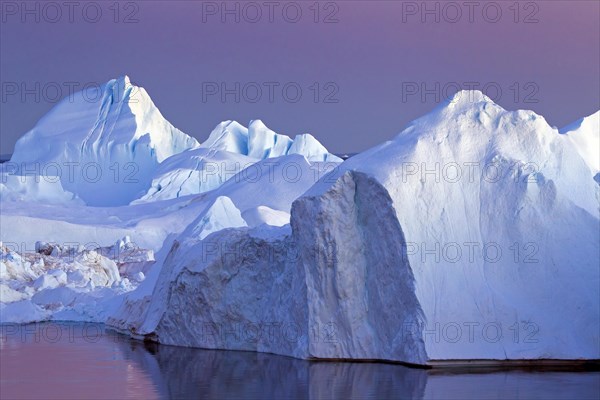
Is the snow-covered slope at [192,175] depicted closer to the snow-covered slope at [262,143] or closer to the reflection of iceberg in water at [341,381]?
the snow-covered slope at [262,143]

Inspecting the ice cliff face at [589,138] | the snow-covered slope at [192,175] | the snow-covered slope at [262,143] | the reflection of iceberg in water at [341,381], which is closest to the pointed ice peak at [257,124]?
the snow-covered slope at [262,143]

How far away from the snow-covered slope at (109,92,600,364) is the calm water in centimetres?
58

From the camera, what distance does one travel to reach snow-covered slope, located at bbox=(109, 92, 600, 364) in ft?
52.0

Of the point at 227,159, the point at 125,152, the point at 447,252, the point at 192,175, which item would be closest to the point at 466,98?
the point at 447,252

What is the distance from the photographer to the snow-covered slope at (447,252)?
1584cm

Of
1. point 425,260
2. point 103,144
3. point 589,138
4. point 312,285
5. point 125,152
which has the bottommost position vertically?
point 312,285

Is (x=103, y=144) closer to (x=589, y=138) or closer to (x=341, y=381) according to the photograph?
(x=589, y=138)

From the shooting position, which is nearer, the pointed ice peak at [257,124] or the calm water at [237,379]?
the calm water at [237,379]

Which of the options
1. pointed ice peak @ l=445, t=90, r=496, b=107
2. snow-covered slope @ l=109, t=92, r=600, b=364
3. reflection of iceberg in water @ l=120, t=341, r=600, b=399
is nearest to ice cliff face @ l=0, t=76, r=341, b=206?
pointed ice peak @ l=445, t=90, r=496, b=107

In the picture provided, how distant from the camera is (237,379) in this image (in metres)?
15.0

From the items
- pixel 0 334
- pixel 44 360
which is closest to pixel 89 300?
pixel 0 334

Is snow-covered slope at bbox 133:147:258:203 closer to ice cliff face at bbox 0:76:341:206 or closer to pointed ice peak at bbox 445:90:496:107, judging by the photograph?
ice cliff face at bbox 0:76:341:206

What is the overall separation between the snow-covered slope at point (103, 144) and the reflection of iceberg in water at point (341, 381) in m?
43.7

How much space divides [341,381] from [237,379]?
143 centimetres
